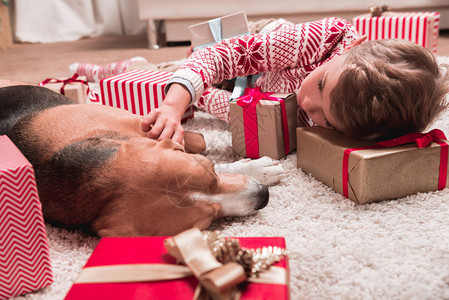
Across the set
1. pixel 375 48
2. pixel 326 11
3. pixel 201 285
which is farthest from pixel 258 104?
pixel 326 11

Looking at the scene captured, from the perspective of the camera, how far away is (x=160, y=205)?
49.9 inches

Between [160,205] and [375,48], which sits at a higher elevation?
[375,48]

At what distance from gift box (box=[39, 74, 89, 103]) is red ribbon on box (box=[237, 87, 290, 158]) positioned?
1.01m

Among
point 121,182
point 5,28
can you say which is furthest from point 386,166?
point 5,28

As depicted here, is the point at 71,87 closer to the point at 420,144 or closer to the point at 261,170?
the point at 261,170

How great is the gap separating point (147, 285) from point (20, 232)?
371mm

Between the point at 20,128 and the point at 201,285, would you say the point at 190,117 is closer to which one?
the point at 20,128

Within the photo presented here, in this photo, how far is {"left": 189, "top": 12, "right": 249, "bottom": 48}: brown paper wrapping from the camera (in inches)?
102

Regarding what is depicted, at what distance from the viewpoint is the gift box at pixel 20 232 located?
1.13 m

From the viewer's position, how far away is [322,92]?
174 cm

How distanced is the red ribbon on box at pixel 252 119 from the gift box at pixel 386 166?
12.7 inches

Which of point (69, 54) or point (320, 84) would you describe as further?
point (69, 54)

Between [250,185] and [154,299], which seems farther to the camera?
[250,185]

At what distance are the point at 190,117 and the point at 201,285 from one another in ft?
5.62
